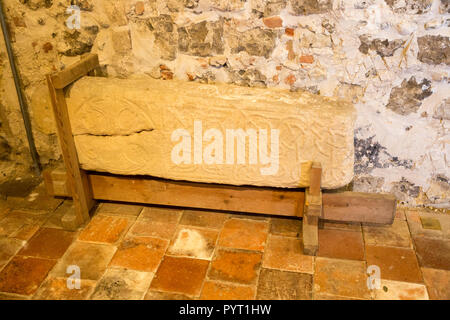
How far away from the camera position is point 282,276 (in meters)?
2.49

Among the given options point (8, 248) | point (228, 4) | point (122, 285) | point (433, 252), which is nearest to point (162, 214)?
point (122, 285)

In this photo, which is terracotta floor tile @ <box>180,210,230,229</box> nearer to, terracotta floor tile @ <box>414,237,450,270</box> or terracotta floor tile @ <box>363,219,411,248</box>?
terracotta floor tile @ <box>363,219,411,248</box>

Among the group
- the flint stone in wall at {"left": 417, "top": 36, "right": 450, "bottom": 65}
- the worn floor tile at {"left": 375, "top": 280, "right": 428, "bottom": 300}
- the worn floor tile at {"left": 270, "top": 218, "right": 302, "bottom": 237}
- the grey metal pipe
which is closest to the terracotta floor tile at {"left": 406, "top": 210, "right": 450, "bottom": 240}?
the worn floor tile at {"left": 375, "top": 280, "right": 428, "bottom": 300}

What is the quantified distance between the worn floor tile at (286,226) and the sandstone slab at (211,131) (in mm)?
310

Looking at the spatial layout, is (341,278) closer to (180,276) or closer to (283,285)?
(283,285)

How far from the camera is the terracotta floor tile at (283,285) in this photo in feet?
7.74

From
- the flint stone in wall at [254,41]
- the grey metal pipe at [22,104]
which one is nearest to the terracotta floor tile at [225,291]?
the flint stone in wall at [254,41]

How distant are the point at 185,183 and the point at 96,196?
629 mm

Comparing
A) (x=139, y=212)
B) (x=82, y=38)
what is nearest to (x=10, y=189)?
(x=139, y=212)

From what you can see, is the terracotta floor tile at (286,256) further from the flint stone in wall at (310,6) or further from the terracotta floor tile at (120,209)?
the flint stone in wall at (310,6)

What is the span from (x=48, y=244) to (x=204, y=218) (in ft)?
3.17

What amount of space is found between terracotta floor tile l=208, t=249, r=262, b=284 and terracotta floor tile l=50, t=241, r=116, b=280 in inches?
24.4

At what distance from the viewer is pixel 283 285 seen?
95.7 inches

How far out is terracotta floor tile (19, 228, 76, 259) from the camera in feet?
8.83
